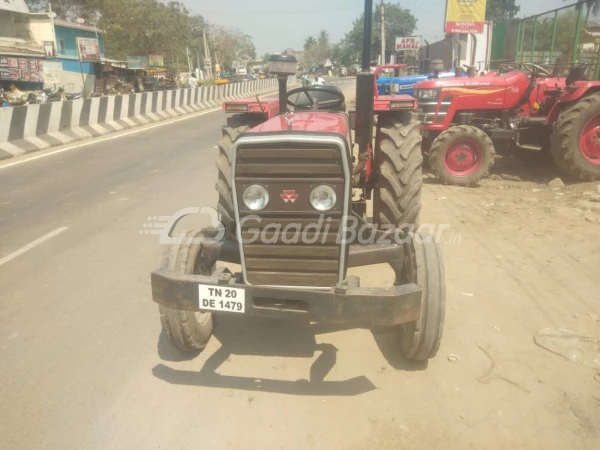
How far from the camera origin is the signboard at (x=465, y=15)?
23297 millimetres

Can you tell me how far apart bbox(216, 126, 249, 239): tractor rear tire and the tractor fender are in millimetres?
6021

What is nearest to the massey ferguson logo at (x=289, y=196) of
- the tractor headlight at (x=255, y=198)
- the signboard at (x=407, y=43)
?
the tractor headlight at (x=255, y=198)

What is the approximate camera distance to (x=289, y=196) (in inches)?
110

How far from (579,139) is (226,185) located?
6.54 metres

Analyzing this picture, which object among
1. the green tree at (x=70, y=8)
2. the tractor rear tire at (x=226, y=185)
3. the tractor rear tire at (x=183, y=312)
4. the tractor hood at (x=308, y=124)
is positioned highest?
the green tree at (x=70, y=8)

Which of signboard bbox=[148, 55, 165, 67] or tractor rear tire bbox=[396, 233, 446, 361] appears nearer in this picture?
tractor rear tire bbox=[396, 233, 446, 361]

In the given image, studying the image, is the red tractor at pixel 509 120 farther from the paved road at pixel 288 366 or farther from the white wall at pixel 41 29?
the white wall at pixel 41 29

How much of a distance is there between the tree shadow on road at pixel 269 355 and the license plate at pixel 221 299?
63cm

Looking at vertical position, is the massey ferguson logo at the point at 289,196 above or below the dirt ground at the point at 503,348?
above

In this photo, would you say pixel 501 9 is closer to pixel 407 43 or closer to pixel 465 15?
pixel 407 43

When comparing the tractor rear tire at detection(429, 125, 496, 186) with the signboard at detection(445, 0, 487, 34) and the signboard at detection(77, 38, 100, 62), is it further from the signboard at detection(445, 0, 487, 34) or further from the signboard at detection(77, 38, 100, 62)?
the signboard at detection(445, 0, 487, 34)

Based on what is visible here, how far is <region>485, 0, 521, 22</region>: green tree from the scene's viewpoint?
81000mm

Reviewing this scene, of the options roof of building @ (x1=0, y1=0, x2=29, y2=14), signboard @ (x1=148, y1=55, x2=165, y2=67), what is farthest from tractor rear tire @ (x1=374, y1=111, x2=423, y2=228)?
signboard @ (x1=148, y1=55, x2=165, y2=67)

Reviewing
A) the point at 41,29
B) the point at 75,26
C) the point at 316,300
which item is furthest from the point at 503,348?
the point at 75,26
